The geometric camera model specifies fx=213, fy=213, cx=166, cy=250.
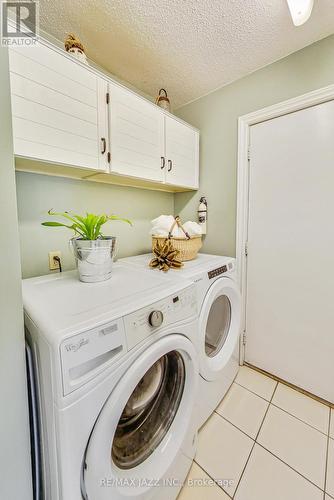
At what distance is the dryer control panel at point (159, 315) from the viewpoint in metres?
0.72

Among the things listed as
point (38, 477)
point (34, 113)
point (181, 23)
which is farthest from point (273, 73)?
point (38, 477)

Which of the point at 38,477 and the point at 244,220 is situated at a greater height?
the point at 244,220

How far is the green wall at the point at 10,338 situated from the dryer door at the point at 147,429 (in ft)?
0.86

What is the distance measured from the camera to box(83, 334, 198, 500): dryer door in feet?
2.00

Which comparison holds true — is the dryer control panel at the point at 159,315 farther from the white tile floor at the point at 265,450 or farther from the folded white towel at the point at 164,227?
the white tile floor at the point at 265,450

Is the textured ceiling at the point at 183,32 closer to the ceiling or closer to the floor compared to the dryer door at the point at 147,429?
closer to the ceiling

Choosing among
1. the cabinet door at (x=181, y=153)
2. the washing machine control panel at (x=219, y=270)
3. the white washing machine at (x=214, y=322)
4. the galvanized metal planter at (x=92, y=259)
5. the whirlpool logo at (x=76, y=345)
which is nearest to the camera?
the whirlpool logo at (x=76, y=345)

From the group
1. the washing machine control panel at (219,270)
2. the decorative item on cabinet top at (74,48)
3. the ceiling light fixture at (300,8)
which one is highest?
the ceiling light fixture at (300,8)

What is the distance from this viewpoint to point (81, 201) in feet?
4.78

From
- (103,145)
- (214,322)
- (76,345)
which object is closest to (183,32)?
(103,145)

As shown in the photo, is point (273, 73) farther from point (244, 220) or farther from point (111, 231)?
Result: point (111, 231)

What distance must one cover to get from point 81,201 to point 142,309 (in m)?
1.01

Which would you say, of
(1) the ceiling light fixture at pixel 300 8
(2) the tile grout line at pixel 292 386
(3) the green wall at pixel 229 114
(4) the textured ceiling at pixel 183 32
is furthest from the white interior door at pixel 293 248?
(1) the ceiling light fixture at pixel 300 8

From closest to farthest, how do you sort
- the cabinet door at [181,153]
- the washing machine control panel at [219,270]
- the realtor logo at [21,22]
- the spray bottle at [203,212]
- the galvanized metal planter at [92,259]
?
1. the realtor logo at [21,22]
2. the galvanized metal planter at [92,259]
3. the washing machine control panel at [219,270]
4. the cabinet door at [181,153]
5. the spray bottle at [203,212]
